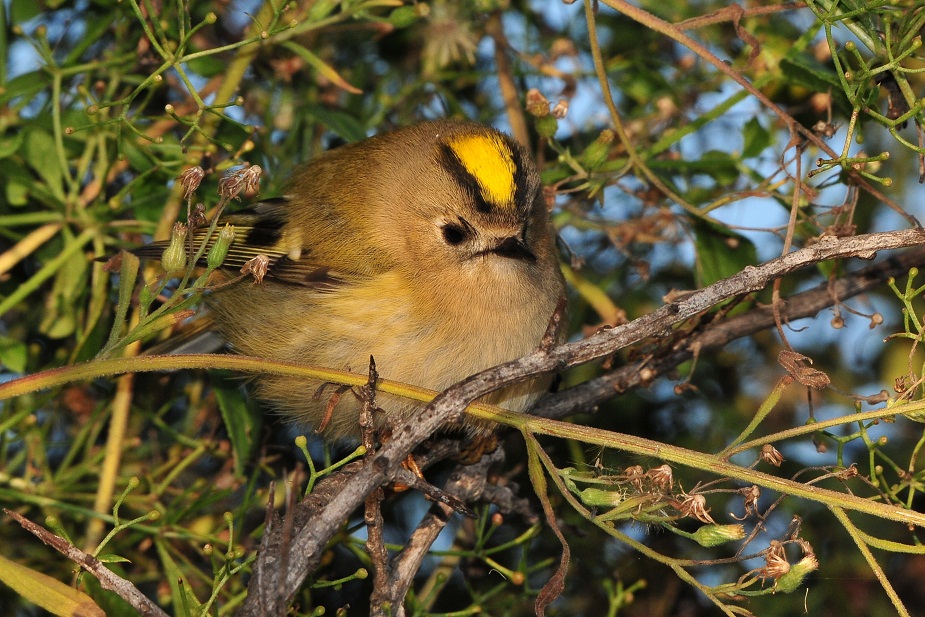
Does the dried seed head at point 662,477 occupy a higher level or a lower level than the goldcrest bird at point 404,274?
lower

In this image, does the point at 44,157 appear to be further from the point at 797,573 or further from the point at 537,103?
the point at 797,573

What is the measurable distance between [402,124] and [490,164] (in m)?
0.80

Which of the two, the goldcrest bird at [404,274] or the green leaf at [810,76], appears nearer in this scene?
the green leaf at [810,76]

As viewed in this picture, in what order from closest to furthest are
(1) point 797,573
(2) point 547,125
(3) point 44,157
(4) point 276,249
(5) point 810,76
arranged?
(1) point 797,573 < (5) point 810,76 < (2) point 547,125 < (3) point 44,157 < (4) point 276,249

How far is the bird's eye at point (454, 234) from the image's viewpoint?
8.55 ft

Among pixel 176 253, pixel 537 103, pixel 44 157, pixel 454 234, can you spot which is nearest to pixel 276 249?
pixel 454 234

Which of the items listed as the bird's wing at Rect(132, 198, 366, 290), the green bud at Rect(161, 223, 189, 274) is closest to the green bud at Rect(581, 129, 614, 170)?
the bird's wing at Rect(132, 198, 366, 290)

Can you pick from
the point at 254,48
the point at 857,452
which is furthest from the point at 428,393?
the point at 857,452

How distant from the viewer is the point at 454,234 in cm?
262

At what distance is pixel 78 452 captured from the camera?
112 inches

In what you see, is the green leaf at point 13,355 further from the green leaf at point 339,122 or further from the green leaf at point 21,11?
the green leaf at point 339,122

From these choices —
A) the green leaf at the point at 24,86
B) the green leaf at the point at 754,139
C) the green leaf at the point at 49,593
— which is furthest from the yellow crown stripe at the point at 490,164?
the green leaf at the point at 49,593

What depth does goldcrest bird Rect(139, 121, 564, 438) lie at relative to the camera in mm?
2426

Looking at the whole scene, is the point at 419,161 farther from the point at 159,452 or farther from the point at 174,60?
the point at 159,452
